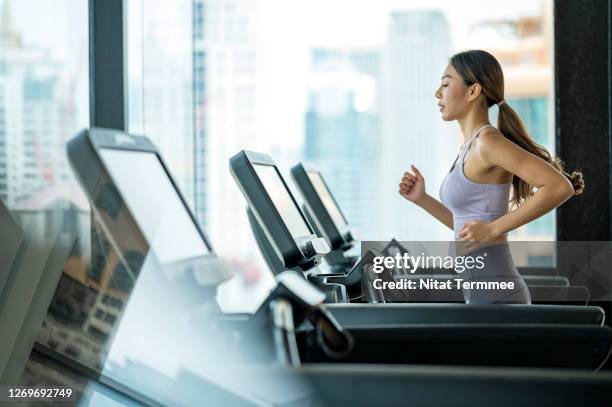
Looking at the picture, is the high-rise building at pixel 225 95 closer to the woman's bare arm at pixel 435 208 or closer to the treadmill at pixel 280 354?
the woman's bare arm at pixel 435 208

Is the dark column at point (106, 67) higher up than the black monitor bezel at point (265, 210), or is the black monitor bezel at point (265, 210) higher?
the dark column at point (106, 67)

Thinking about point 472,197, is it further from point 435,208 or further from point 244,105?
point 244,105

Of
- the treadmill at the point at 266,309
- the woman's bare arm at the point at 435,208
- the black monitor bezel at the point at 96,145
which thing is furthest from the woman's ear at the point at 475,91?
the black monitor bezel at the point at 96,145

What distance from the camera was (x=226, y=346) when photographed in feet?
5.01

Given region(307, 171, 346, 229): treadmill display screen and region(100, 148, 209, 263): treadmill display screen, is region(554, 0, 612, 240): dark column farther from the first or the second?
region(100, 148, 209, 263): treadmill display screen

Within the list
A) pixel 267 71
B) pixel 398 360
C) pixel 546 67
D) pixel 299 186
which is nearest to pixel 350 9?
pixel 267 71

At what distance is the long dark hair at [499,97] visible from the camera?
2.36 metres

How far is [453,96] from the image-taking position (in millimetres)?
2408

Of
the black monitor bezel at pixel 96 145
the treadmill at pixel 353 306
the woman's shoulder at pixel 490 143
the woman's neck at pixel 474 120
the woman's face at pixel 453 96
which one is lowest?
the treadmill at pixel 353 306

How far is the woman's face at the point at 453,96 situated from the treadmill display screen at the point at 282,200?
465 mm

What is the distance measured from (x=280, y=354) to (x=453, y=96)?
3.93 ft

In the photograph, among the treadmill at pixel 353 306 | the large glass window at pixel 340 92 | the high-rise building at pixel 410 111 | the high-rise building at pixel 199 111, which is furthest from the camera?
the high-rise building at pixel 410 111

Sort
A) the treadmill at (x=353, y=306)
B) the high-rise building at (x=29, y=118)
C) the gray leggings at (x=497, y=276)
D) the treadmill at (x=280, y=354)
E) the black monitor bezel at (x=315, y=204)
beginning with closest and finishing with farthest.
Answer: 1. the treadmill at (x=280, y=354)
2. the treadmill at (x=353, y=306)
3. the gray leggings at (x=497, y=276)
4. the high-rise building at (x=29, y=118)
5. the black monitor bezel at (x=315, y=204)

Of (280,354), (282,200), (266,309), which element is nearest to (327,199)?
(282,200)
